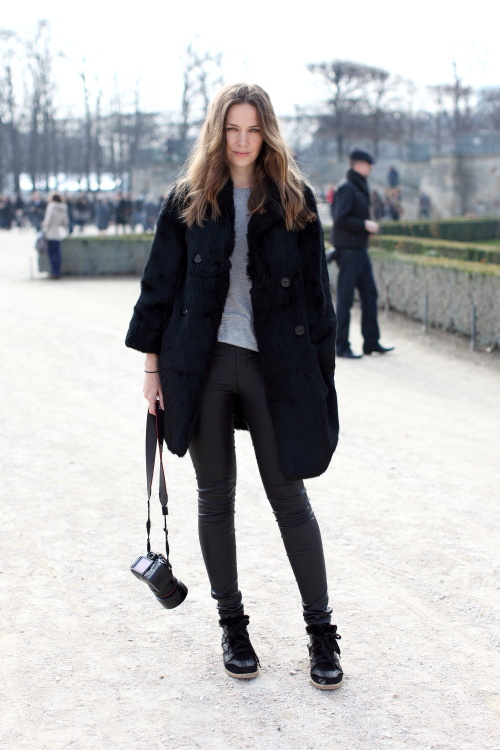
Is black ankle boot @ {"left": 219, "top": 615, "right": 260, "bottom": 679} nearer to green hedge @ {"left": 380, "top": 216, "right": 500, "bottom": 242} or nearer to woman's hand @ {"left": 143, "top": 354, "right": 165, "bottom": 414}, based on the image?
woman's hand @ {"left": 143, "top": 354, "right": 165, "bottom": 414}

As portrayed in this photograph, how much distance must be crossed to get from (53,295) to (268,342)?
11165mm

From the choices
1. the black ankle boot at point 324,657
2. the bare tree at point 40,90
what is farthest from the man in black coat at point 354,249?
the bare tree at point 40,90

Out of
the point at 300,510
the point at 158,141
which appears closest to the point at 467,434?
the point at 300,510

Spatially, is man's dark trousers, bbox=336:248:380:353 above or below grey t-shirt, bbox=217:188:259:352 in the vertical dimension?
below

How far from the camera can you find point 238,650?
2.96m

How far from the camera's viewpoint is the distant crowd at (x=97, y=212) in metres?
30.9

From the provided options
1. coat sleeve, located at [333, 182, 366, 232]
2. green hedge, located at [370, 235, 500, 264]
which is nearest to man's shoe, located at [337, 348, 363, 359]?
coat sleeve, located at [333, 182, 366, 232]

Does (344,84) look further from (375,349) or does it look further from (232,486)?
(232,486)

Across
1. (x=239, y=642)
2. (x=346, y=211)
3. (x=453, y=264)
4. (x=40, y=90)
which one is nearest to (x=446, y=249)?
(x=453, y=264)

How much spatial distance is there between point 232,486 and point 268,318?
0.52 meters

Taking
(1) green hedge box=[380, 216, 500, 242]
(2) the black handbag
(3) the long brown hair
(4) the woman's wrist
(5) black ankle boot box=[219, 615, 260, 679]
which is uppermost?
(3) the long brown hair

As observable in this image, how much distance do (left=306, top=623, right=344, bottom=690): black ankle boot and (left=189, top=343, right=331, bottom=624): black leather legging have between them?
4cm

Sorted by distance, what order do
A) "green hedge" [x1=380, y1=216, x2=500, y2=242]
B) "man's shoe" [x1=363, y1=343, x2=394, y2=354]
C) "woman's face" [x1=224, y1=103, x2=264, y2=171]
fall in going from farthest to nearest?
"green hedge" [x1=380, y1=216, x2=500, y2=242], "man's shoe" [x1=363, y1=343, x2=394, y2=354], "woman's face" [x1=224, y1=103, x2=264, y2=171]

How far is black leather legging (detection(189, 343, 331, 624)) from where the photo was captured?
2.91 m
